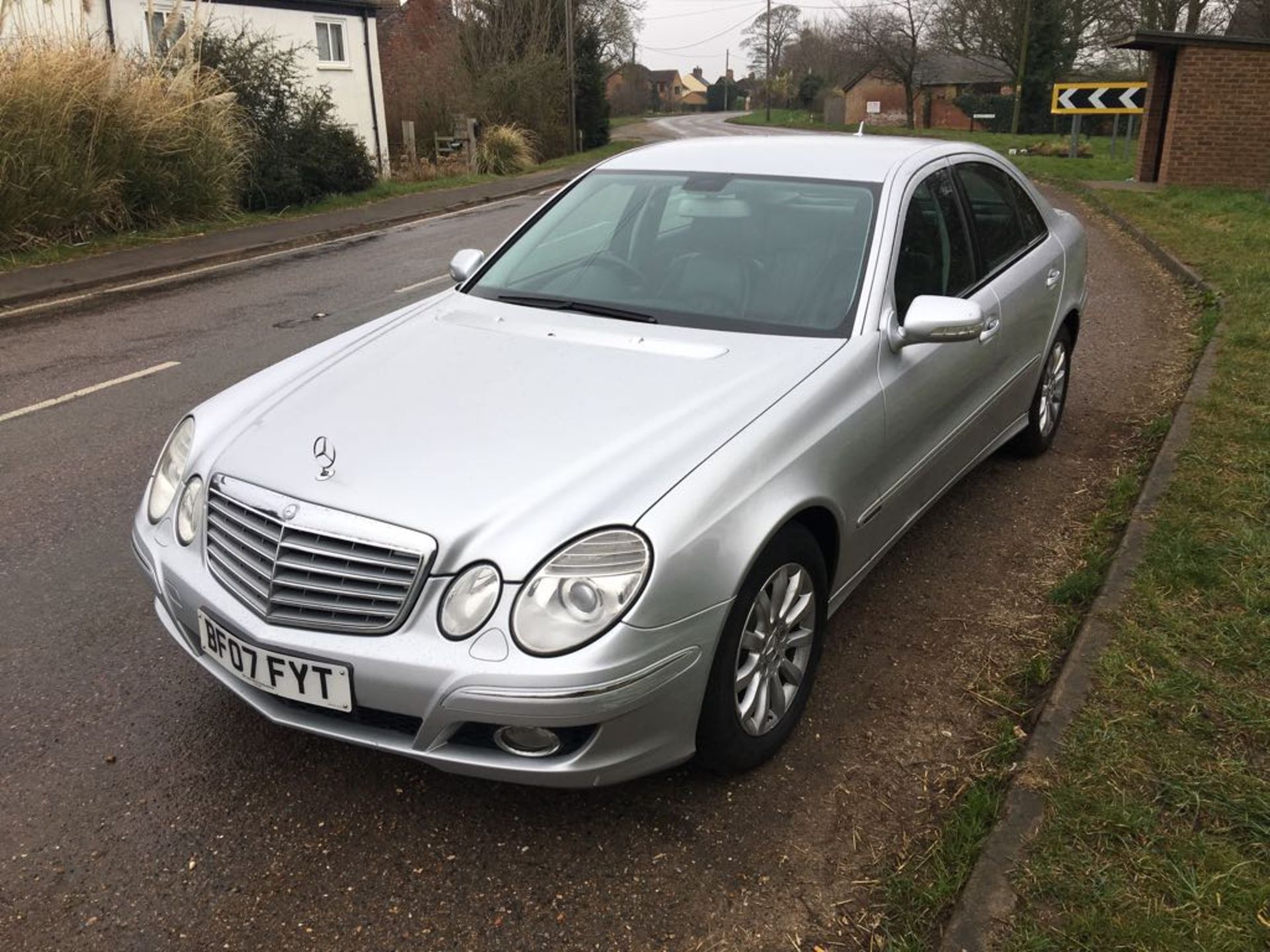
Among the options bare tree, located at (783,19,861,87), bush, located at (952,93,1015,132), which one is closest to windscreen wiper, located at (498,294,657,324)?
bush, located at (952,93,1015,132)

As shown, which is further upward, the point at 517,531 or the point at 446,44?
the point at 446,44

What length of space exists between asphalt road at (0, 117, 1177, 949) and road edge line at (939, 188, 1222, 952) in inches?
8.5

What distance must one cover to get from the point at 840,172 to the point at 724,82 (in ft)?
393

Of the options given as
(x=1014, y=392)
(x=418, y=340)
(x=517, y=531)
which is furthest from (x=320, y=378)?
(x=1014, y=392)

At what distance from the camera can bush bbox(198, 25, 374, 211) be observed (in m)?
16.8

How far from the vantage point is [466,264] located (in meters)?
4.36

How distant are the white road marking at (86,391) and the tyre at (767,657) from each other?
210 inches

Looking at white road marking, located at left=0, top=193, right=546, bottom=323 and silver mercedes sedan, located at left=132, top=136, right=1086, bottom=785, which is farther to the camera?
white road marking, located at left=0, top=193, right=546, bottom=323

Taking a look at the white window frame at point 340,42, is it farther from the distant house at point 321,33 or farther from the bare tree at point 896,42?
the bare tree at point 896,42

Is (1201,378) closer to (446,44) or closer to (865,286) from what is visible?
(865,286)

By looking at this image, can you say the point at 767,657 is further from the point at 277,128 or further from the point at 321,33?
the point at 321,33

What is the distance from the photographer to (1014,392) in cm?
459

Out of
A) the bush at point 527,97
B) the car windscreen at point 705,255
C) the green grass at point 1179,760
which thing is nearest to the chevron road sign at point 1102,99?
the bush at point 527,97

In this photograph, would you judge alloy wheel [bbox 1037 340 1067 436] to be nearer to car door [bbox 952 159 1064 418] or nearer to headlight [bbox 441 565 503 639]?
car door [bbox 952 159 1064 418]
